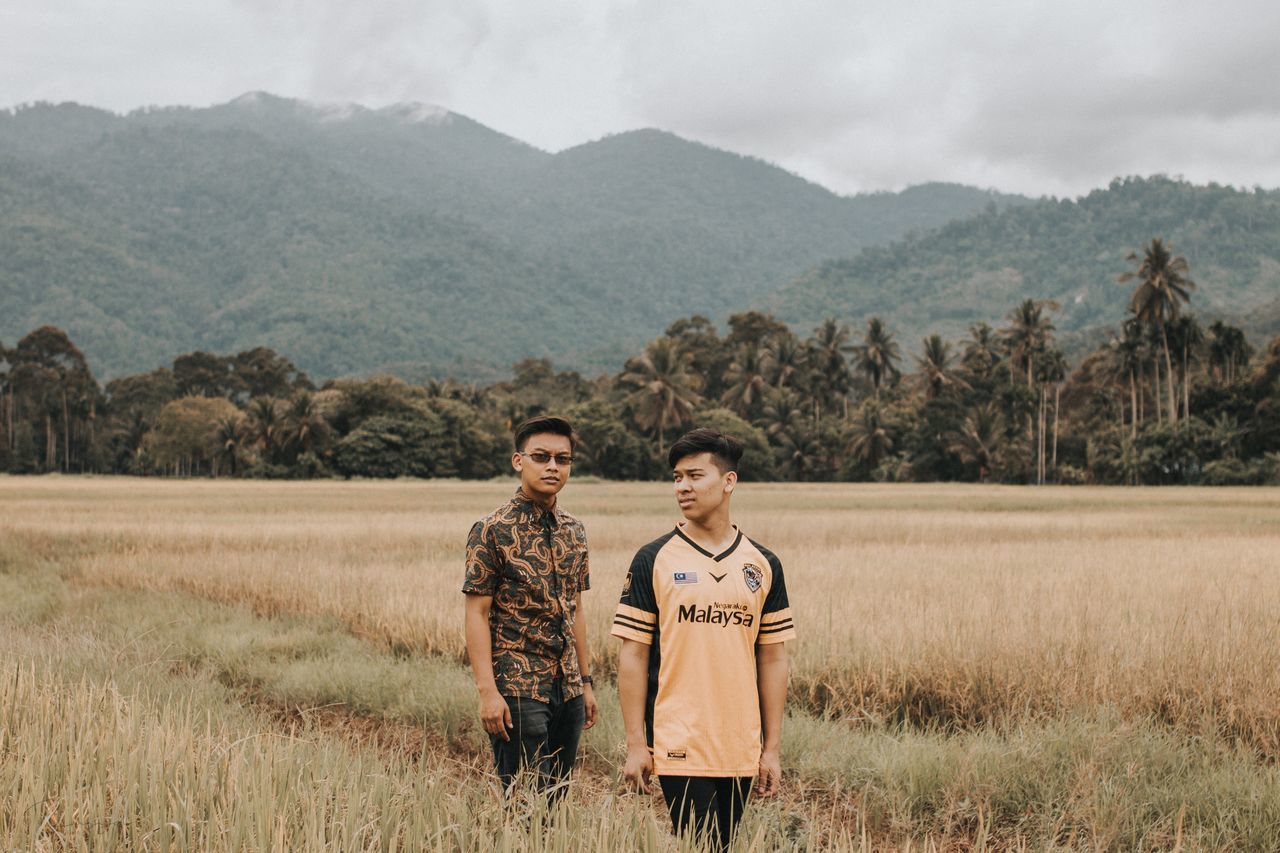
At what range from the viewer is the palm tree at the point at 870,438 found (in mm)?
72938

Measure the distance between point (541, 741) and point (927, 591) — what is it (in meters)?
A: 8.87

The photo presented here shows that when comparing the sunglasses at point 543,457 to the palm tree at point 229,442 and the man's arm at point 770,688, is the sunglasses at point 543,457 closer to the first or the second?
the man's arm at point 770,688

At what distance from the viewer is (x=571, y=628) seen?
164 inches

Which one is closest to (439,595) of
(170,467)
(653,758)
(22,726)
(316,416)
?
(22,726)

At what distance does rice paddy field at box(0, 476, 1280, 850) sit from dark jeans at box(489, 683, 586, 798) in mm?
204

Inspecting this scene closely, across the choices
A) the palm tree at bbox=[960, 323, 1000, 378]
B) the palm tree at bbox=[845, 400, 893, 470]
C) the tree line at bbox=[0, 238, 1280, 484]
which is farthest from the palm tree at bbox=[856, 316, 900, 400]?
the palm tree at bbox=[845, 400, 893, 470]

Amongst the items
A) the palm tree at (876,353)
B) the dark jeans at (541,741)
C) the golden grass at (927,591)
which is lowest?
the golden grass at (927,591)

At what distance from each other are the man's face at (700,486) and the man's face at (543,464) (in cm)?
81

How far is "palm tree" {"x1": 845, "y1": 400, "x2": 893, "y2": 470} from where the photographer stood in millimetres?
72938

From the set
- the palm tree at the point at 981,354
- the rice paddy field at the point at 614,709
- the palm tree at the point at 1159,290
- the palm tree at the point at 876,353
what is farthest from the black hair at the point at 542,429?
the palm tree at the point at 876,353

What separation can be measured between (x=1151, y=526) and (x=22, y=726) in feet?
86.9

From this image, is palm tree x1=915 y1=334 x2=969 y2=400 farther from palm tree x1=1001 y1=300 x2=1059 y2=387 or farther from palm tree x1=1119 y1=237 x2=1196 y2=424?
palm tree x1=1119 y1=237 x2=1196 y2=424

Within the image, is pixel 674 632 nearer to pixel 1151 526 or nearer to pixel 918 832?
pixel 918 832

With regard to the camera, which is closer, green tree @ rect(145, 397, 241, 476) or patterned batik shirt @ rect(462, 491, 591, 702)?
patterned batik shirt @ rect(462, 491, 591, 702)
